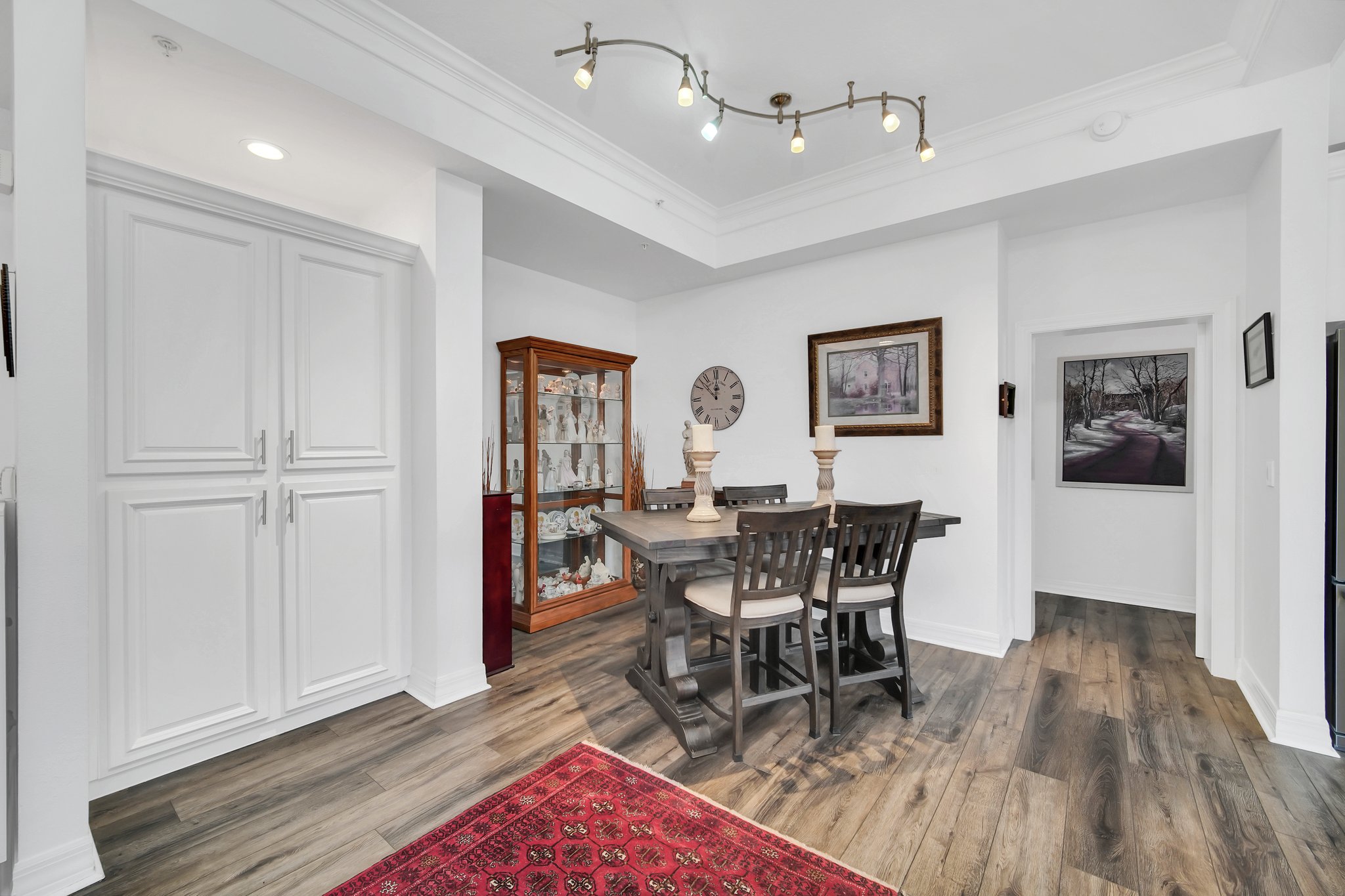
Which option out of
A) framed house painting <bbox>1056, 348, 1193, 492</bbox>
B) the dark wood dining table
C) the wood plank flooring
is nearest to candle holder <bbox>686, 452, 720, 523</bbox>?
the dark wood dining table

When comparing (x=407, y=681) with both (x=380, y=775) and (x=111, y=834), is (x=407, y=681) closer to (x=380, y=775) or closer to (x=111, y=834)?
(x=380, y=775)

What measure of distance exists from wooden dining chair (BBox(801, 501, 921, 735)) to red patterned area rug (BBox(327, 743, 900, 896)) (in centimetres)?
76

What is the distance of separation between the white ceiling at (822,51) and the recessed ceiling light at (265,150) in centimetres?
88

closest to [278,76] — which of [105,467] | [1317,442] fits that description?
[105,467]

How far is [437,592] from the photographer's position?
263cm

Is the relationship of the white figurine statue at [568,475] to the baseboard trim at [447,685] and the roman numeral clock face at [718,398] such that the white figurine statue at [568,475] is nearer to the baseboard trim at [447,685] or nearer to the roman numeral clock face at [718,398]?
the roman numeral clock face at [718,398]

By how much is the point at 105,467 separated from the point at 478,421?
130 cm

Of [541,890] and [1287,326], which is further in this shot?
[1287,326]

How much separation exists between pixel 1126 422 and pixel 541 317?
441 centimetres

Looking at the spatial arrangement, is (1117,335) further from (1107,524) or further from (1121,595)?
(1121,595)

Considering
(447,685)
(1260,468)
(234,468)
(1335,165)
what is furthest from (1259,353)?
(234,468)

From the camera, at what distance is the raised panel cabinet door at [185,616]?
193 centimetres

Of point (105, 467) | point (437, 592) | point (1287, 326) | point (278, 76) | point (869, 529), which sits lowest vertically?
point (437, 592)

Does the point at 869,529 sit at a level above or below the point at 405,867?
above
